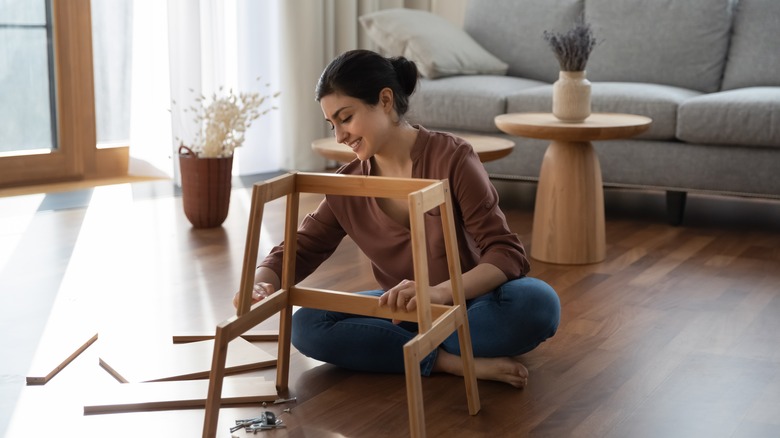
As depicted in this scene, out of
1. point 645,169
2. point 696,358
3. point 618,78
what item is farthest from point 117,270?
point 618,78

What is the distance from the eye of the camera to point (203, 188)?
129 inches

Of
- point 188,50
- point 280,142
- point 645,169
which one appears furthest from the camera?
point 280,142

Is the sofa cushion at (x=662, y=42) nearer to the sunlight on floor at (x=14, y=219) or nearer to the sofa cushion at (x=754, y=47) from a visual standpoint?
the sofa cushion at (x=754, y=47)

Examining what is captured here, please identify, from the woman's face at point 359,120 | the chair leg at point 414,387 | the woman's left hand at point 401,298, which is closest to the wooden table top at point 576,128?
the woman's face at point 359,120

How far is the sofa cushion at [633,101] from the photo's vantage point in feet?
11.2

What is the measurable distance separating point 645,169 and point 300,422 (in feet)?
7.14

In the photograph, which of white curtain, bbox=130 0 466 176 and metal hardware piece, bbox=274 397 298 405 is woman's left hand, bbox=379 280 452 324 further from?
white curtain, bbox=130 0 466 176

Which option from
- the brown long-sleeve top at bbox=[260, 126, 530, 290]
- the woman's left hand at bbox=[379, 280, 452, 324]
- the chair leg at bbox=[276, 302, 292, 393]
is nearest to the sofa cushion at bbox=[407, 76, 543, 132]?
the brown long-sleeve top at bbox=[260, 126, 530, 290]

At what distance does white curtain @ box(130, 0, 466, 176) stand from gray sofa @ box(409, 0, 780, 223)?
76cm

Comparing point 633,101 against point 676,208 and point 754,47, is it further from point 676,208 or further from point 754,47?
point 754,47

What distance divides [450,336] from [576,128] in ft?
3.65

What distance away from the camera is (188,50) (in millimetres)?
4160

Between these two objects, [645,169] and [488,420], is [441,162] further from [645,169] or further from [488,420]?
[645,169]

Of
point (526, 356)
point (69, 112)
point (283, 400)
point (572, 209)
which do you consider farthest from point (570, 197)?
point (69, 112)
